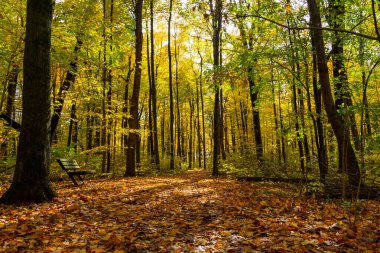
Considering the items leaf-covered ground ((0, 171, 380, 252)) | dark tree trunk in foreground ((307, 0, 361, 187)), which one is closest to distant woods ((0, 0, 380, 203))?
dark tree trunk in foreground ((307, 0, 361, 187))

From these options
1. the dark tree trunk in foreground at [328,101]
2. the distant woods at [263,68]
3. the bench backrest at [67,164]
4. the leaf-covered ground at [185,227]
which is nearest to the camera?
the leaf-covered ground at [185,227]

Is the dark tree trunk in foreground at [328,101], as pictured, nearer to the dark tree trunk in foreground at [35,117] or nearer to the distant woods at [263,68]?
the distant woods at [263,68]

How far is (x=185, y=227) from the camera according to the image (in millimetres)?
4355

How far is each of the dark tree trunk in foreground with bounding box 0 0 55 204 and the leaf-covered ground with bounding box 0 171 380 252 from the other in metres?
0.44

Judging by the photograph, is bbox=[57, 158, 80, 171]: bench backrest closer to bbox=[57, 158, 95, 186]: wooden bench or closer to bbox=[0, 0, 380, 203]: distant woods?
bbox=[57, 158, 95, 186]: wooden bench

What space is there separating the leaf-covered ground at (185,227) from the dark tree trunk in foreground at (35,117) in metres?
0.44

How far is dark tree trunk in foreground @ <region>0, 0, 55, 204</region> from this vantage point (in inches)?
214

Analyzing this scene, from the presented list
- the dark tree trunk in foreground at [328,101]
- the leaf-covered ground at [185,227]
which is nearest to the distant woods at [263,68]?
the dark tree trunk in foreground at [328,101]

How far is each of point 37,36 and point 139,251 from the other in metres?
4.93

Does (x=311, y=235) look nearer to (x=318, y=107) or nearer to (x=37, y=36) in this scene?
(x=37, y=36)

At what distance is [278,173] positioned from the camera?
1167 cm

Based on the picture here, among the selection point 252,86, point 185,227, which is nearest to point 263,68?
point 252,86

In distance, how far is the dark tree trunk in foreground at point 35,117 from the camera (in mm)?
5441

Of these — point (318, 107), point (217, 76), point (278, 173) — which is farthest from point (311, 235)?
point (278, 173)
